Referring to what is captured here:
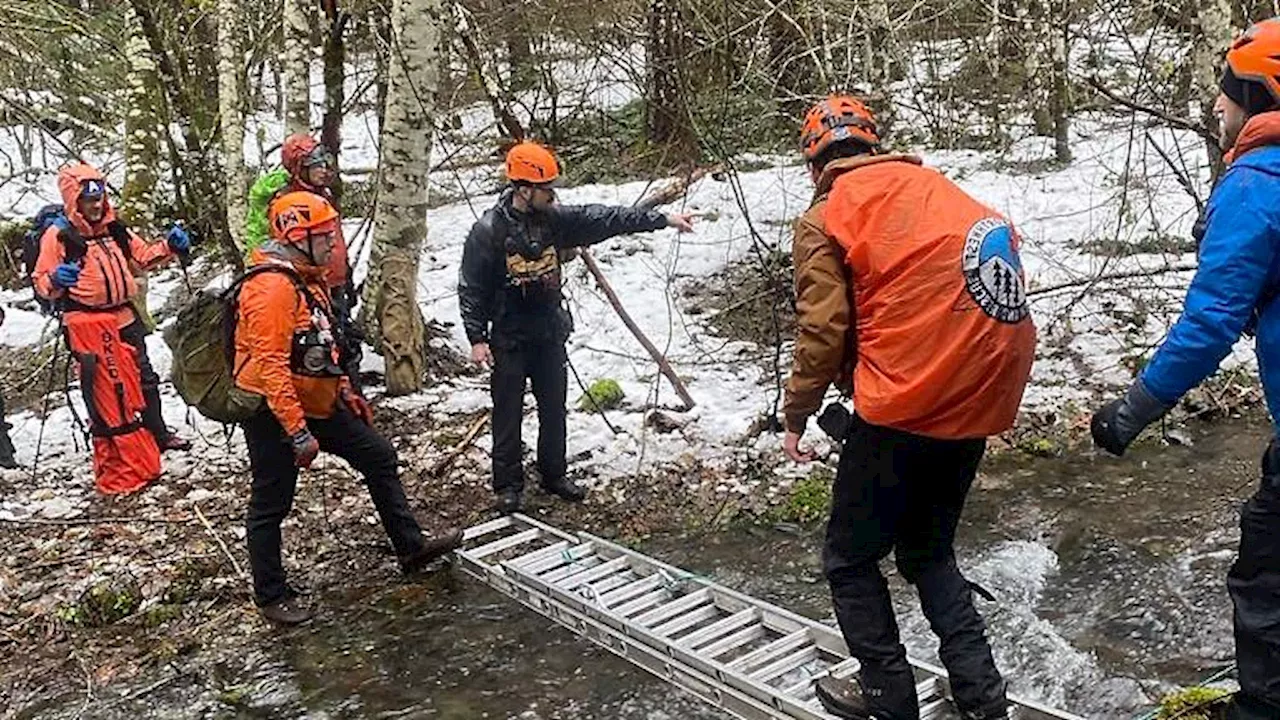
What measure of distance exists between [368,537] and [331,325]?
1.71 meters

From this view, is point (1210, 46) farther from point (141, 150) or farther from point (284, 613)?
point (141, 150)

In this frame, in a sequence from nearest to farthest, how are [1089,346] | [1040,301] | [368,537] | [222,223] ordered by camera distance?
[368,537] → [1089,346] → [1040,301] → [222,223]

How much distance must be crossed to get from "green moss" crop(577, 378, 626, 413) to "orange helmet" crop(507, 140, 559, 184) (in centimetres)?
240

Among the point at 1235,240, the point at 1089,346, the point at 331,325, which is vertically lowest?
the point at 1089,346

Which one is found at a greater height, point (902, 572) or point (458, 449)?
point (902, 572)

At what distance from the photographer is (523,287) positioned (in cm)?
705

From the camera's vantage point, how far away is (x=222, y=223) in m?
12.4

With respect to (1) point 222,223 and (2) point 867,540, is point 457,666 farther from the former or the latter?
(1) point 222,223

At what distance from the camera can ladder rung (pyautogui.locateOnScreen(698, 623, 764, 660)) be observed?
5285 mm

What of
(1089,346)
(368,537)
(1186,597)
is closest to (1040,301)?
(1089,346)

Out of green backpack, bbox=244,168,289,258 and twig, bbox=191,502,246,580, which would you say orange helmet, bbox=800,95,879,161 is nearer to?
twig, bbox=191,502,246,580

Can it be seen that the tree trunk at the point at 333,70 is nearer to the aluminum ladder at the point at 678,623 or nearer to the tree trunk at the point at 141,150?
the tree trunk at the point at 141,150

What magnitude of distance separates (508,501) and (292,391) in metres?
2.07

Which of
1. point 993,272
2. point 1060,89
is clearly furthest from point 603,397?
point 1060,89
